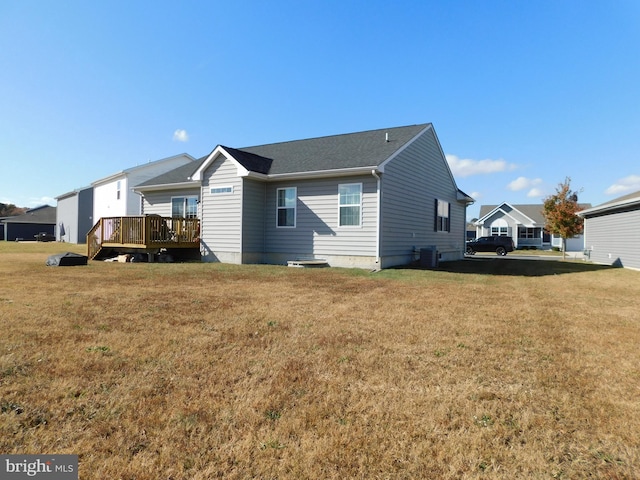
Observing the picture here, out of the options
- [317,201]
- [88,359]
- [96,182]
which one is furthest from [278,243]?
[96,182]

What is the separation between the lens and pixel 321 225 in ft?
46.0

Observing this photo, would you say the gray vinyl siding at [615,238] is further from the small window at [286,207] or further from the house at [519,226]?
the house at [519,226]

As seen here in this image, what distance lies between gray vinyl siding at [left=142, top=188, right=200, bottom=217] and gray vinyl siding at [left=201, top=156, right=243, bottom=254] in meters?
1.93

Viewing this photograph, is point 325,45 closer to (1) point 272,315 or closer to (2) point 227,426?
(1) point 272,315

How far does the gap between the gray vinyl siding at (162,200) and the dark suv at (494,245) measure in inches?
918

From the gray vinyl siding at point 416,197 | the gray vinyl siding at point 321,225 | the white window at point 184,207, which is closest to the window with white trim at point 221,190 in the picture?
the gray vinyl siding at point 321,225

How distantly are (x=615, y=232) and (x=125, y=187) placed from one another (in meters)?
31.3

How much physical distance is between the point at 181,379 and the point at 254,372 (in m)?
0.66

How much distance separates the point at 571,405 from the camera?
9.37 feet

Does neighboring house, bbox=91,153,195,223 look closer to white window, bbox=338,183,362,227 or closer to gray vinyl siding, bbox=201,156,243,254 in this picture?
gray vinyl siding, bbox=201,156,243,254

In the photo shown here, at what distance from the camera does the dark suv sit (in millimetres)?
29656

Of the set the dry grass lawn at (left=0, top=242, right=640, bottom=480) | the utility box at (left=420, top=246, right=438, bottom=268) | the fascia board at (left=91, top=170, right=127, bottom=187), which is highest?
the fascia board at (left=91, top=170, right=127, bottom=187)

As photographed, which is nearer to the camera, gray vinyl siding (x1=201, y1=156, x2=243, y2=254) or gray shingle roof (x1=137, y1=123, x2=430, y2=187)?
gray shingle roof (x1=137, y1=123, x2=430, y2=187)

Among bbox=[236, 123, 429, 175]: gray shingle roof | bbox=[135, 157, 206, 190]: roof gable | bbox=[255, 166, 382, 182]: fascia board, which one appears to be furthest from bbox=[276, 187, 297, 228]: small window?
bbox=[135, 157, 206, 190]: roof gable
